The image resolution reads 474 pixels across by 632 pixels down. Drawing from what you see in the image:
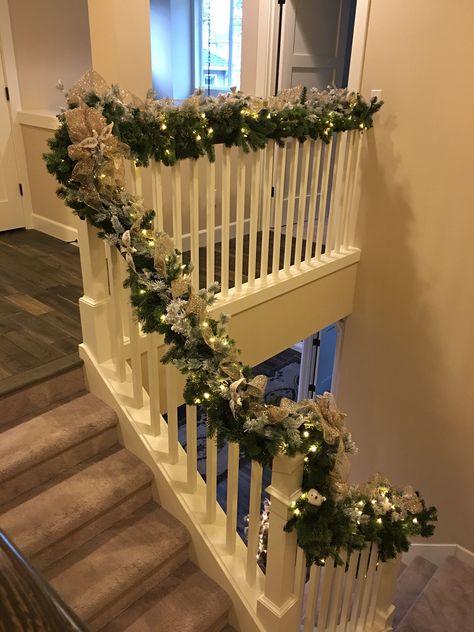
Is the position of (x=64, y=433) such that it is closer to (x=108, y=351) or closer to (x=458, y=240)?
(x=108, y=351)

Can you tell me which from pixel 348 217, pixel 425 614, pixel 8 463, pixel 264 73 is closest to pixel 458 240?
pixel 348 217

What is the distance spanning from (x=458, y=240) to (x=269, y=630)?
252 centimetres

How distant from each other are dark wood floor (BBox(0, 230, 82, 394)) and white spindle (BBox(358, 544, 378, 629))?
1.52 metres

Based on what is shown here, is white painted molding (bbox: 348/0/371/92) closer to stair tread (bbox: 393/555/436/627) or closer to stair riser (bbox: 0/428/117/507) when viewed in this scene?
stair riser (bbox: 0/428/117/507)

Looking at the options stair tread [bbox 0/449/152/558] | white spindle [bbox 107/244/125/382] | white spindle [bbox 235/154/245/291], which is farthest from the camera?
white spindle [bbox 235/154/245/291]

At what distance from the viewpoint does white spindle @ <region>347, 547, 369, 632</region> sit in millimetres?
2323

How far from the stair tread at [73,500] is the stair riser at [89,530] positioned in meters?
0.02

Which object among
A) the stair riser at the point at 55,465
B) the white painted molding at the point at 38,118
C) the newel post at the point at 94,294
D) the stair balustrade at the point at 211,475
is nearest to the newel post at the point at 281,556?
the stair balustrade at the point at 211,475

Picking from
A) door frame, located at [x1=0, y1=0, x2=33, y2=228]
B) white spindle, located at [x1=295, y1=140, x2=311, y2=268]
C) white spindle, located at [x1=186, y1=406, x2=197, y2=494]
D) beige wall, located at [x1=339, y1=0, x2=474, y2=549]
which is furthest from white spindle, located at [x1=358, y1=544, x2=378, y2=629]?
door frame, located at [x1=0, y1=0, x2=33, y2=228]

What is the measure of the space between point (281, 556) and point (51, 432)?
1036 mm

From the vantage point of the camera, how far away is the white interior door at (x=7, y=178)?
3.99 metres

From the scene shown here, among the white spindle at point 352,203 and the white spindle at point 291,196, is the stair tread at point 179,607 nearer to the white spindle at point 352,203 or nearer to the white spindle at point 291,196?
the white spindle at point 291,196

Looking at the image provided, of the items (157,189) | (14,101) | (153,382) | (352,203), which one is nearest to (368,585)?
(153,382)

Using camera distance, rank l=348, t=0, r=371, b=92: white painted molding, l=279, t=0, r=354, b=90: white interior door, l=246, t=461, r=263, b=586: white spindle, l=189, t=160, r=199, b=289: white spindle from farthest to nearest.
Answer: l=279, t=0, r=354, b=90: white interior door, l=348, t=0, r=371, b=92: white painted molding, l=189, t=160, r=199, b=289: white spindle, l=246, t=461, r=263, b=586: white spindle
